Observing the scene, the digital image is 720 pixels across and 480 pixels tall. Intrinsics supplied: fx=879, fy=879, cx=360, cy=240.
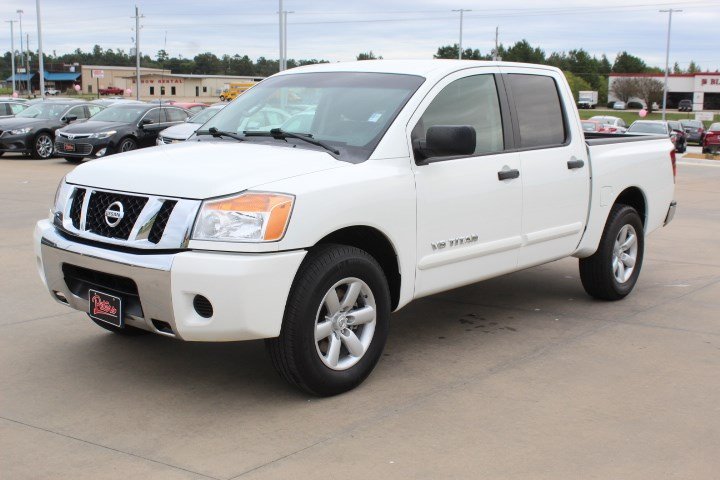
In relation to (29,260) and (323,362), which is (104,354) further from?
(29,260)

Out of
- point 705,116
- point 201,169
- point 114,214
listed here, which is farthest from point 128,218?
point 705,116

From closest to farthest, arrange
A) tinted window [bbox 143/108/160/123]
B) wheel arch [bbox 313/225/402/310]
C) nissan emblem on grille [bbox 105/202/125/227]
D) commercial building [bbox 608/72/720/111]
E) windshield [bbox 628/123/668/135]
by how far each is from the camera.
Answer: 1. nissan emblem on grille [bbox 105/202/125/227]
2. wheel arch [bbox 313/225/402/310]
3. tinted window [bbox 143/108/160/123]
4. windshield [bbox 628/123/668/135]
5. commercial building [bbox 608/72/720/111]

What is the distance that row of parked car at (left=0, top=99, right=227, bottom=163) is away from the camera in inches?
821


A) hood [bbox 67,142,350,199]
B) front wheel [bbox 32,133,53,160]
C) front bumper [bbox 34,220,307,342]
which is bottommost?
front wheel [bbox 32,133,53,160]

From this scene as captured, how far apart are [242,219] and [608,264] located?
364 cm

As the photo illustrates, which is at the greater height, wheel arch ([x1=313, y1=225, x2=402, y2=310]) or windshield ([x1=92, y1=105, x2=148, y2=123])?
windshield ([x1=92, y1=105, x2=148, y2=123])

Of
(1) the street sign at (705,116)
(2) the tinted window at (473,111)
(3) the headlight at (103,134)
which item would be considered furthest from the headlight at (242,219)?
(1) the street sign at (705,116)

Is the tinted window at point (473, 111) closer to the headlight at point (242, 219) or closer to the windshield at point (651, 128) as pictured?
the headlight at point (242, 219)

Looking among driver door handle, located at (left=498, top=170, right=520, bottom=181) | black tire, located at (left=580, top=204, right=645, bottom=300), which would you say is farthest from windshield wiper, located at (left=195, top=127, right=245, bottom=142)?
black tire, located at (left=580, top=204, right=645, bottom=300)

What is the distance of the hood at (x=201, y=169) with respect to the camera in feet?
14.5

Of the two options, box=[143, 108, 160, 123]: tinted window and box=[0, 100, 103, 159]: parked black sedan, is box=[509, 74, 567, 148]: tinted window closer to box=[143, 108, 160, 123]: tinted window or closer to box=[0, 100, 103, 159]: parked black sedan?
box=[143, 108, 160, 123]: tinted window

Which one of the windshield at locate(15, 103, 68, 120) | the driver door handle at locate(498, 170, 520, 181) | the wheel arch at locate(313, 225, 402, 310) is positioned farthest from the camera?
the windshield at locate(15, 103, 68, 120)

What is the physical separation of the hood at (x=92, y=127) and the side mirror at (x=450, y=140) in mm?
17406

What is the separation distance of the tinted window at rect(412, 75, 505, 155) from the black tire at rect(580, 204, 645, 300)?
1553 mm
